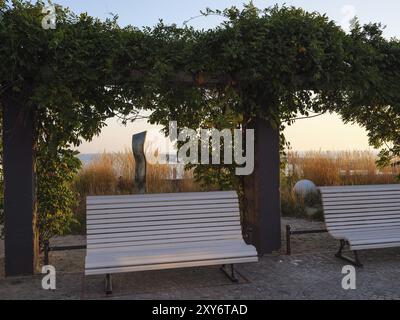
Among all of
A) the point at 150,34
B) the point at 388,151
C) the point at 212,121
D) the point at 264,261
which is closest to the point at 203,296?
the point at 264,261

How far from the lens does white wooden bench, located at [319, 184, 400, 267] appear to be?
4.86 m

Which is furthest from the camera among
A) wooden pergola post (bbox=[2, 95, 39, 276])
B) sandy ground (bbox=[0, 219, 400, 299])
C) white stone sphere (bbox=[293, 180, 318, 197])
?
white stone sphere (bbox=[293, 180, 318, 197])

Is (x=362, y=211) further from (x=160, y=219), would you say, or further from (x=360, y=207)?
(x=160, y=219)

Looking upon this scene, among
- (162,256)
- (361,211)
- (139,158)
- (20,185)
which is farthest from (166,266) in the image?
(361,211)

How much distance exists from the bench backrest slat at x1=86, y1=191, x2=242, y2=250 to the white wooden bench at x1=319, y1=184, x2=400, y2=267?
116 centimetres


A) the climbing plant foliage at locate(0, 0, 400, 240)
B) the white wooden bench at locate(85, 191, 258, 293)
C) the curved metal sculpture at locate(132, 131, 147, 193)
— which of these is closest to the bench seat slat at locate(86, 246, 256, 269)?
the white wooden bench at locate(85, 191, 258, 293)

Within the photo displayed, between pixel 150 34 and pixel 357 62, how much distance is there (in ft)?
7.23

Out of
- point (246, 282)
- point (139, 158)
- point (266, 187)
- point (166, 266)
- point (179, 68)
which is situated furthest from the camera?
point (139, 158)

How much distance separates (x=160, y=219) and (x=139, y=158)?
1.26 m

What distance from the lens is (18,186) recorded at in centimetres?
438

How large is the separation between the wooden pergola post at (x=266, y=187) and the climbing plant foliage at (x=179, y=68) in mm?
205

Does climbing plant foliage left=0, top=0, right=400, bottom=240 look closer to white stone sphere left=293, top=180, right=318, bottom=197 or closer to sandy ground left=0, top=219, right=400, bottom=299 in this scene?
sandy ground left=0, top=219, right=400, bottom=299

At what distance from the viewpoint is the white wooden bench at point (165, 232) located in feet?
12.7
